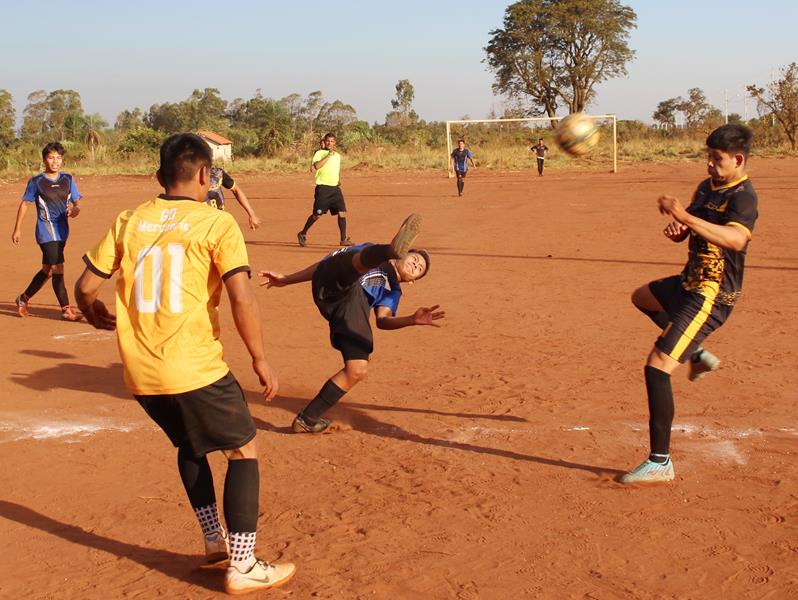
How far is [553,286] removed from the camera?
38.0 ft

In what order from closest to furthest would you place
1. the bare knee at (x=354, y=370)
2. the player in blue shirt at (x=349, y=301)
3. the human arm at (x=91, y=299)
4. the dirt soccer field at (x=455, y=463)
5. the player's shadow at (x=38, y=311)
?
the human arm at (x=91, y=299) < the dirt soccer field at (x=455, y=463) < the player in blue shirt at (x=349, y=301) < the bare knee at (x=354, y=370) < the player's shadow at (x=38, y=311)

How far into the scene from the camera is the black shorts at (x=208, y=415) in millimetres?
3861

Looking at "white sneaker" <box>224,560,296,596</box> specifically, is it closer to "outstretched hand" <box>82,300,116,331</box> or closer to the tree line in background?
"outstretched hand" <box>82,300,116,331</box>

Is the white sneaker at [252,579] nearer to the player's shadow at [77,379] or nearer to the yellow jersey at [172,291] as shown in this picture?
the yellow jersey at [172,291]

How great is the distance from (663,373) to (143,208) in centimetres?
305

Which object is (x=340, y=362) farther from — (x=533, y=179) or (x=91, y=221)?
(x=533, y=179)

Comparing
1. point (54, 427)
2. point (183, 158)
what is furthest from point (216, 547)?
point (54, 427)

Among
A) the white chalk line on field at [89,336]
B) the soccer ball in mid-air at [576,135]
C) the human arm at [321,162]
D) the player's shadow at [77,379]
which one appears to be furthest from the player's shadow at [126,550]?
the human arm at [321,162]

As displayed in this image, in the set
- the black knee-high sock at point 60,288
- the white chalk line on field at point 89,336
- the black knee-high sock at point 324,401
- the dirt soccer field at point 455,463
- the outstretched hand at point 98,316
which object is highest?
the outstretched hand at point 98,316

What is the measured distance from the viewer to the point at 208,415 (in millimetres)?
3891

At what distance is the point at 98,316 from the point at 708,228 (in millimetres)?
3240

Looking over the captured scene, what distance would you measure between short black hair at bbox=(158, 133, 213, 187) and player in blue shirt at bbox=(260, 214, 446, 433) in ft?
6.40

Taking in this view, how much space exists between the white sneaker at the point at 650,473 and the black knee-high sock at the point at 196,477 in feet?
7.97

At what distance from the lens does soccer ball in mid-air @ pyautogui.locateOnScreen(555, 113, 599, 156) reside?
7.84 m
